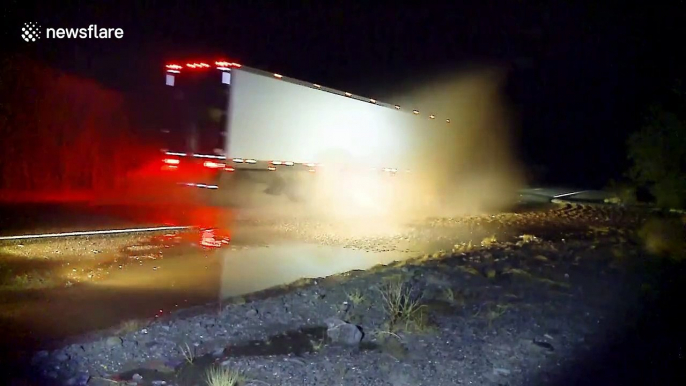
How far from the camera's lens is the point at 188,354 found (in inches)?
296

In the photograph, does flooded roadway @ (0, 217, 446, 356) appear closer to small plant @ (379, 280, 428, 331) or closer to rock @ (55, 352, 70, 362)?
rock @ (55, 352, 70, 362)

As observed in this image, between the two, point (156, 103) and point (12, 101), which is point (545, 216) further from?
point (12, 101)

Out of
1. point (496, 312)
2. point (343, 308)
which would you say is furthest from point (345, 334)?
point (496, 312)

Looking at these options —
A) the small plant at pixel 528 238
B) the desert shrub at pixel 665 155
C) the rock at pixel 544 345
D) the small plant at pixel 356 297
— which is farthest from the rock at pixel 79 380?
the desert shrub at pixel 665 155

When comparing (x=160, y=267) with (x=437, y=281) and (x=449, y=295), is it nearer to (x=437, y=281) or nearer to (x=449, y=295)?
(x=437, y=281)

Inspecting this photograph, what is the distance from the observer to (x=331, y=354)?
25.0 feet

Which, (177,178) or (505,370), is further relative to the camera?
(177,178)

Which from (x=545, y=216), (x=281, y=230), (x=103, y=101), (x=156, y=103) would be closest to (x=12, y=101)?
(x=103, y=101)

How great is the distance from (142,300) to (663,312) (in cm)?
701

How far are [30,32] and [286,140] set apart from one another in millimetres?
12192

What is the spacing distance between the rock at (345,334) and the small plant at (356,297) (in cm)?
121

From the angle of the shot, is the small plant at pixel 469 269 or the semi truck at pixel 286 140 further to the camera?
the semi truck at pixel 286 140

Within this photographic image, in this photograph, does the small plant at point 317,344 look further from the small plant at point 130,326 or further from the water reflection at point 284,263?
the water reflection at point 284,263

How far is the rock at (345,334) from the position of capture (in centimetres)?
807
